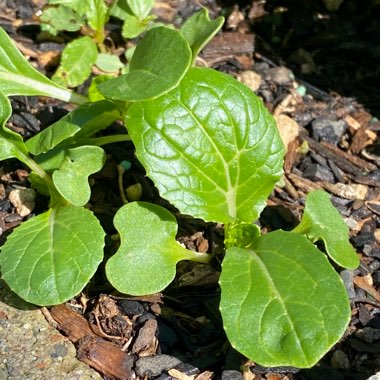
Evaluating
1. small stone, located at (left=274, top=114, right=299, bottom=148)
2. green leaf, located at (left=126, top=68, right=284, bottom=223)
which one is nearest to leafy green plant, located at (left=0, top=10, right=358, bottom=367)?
green leaf, located at (left=126, top=68, right=284, bottom=223)

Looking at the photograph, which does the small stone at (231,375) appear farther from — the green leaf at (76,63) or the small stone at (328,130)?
the green leaf at (76,63)

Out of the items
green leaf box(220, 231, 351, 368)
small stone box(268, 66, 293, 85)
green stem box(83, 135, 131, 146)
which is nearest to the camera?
green leaf box(220, 231, 351, 368)

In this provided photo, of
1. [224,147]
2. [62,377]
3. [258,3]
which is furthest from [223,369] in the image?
[258,3]

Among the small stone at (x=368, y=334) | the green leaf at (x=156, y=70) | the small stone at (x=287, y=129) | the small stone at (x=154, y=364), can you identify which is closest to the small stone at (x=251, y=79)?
the small stone at (x=287, y=129)

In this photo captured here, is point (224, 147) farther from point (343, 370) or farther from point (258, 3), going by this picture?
point (258, 3)

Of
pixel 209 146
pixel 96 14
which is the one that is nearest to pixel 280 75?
pixel 96 14

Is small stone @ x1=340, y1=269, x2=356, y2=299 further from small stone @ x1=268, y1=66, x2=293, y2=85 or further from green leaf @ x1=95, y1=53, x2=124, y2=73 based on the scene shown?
green leaf @ x1=95, y1=53, x2=124, y2=73

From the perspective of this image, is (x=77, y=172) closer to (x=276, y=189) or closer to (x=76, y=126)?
(x=76, y=126)
